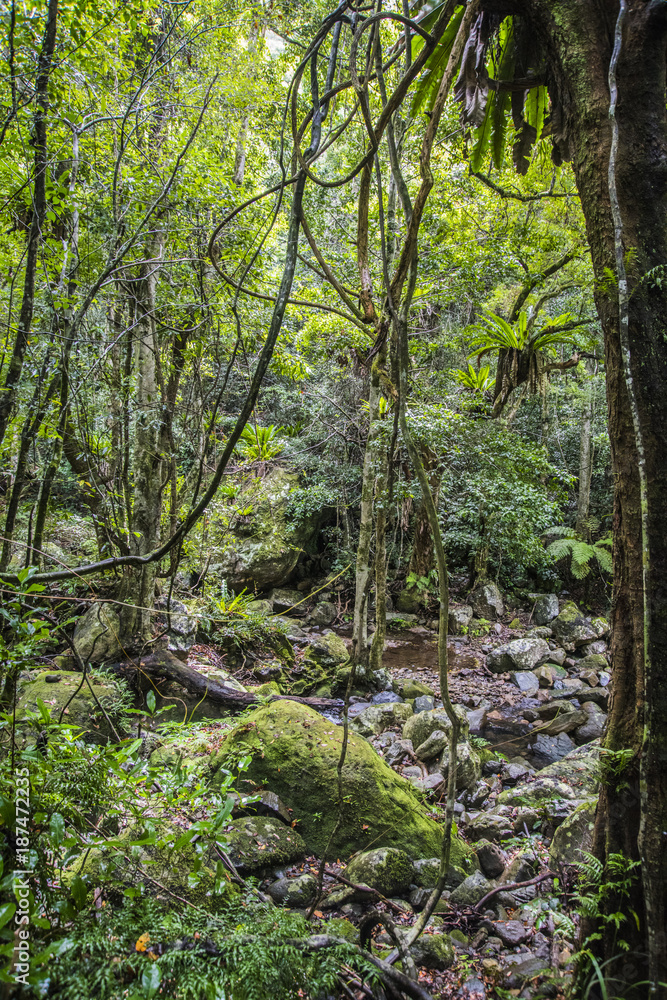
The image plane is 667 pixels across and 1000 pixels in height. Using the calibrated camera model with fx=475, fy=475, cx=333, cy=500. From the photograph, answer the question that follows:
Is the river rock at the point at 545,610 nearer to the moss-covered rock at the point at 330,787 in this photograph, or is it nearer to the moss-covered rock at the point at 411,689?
Answer: the moss-covered rock at the point at 411,689

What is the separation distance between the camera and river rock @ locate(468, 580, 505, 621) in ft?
31.3

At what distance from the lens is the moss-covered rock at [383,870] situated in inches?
96.9

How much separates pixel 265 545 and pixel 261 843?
680 cm

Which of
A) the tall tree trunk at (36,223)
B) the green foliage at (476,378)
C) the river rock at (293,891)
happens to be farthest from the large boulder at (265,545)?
the river rock at (293,891)

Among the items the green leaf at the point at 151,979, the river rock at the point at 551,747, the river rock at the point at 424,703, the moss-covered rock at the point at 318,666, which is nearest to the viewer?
the green leaf at the point at 151,979

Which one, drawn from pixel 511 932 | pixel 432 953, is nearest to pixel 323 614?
pixel 511 932

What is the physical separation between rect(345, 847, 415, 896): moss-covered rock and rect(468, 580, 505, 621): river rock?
740 cm

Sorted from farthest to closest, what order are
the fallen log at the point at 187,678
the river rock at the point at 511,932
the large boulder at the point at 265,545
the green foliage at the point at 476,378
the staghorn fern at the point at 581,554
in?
the staghorn fern at the point at 581,554, the large boulder at the point at 265,545, the green foliage at the point at 476,378, the fallen log at the point at 187,678, the river rock at the point at 511,932

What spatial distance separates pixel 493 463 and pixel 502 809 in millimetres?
3792

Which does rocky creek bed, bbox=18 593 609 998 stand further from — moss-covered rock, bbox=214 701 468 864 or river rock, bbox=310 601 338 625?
river rock, bbox=310 601 338 625

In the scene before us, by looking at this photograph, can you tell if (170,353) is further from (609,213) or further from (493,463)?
(609,213)

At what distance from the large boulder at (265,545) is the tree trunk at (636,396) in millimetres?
7124

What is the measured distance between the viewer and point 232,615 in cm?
580

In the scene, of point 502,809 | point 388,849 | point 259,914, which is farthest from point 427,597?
point 259,914
